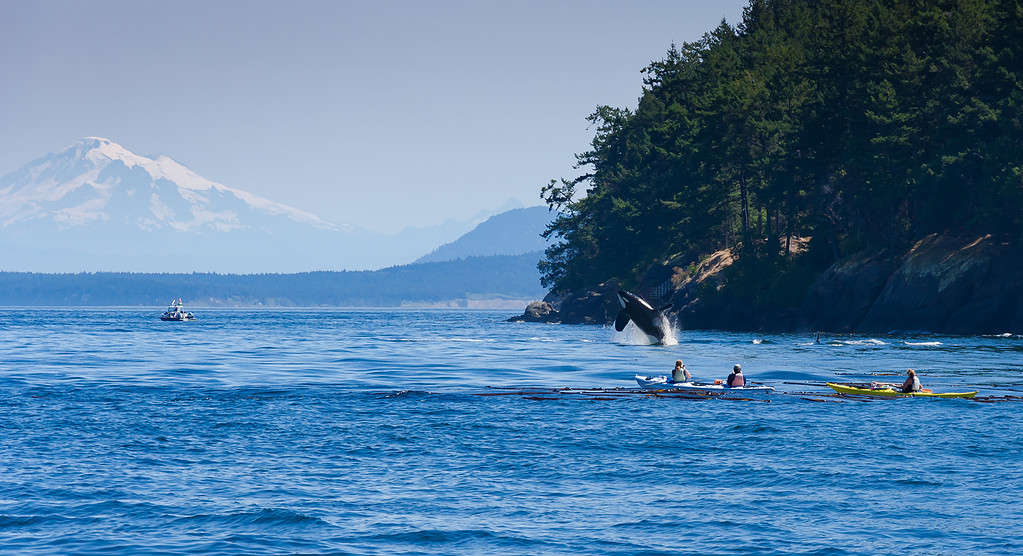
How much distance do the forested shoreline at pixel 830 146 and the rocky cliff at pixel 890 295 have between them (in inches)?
31.6

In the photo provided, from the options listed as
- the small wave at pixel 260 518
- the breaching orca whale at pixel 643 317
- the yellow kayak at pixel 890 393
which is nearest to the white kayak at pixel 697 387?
the yellow kayak at pixel 890 393

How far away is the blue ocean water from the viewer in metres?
21.8

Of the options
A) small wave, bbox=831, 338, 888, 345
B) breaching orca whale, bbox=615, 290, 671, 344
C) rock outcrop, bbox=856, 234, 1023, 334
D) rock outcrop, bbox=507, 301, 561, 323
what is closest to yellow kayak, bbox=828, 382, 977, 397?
small wave, bbox=831, 338, 888, 345

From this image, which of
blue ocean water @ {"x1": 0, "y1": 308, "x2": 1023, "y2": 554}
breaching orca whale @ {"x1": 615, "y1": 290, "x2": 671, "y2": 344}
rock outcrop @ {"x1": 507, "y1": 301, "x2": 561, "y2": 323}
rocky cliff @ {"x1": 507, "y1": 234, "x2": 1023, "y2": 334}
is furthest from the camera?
rock outcrop @ {"x1": 507, "y1": 301, "x2": 561, "y2": 323}

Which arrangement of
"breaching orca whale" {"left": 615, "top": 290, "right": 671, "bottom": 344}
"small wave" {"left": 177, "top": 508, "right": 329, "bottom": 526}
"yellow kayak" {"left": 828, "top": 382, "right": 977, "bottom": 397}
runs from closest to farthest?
1. "small wave" {"left": 177, "top": 508, "right": 329, "bottom": 526}
2. "yellow kayak" {"left": 828, "top": 382, "right": 977, "bottom": 397}
3. "breaching orca whale" {"left": 615, "top": 290, "right": 671, "bottom": 344}

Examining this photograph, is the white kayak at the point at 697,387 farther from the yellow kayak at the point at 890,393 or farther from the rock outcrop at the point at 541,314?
the rock outcrop at the point at 541,314

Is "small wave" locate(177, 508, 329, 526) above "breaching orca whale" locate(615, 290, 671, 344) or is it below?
below

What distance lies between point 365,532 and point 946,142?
3030 inches

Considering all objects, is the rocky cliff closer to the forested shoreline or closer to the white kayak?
the forested shoreline

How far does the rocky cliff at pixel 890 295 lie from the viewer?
8494 cm

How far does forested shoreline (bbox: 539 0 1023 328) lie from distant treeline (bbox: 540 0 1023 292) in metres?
0.18

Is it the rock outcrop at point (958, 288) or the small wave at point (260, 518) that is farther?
the rock outcrop at point (958, 288)

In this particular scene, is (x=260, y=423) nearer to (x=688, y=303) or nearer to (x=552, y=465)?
(x=552, y=465)

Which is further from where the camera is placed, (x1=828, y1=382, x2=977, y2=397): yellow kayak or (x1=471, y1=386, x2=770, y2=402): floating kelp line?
(x1=471, y1=386, x2=770, y2=402): floating kelp line
